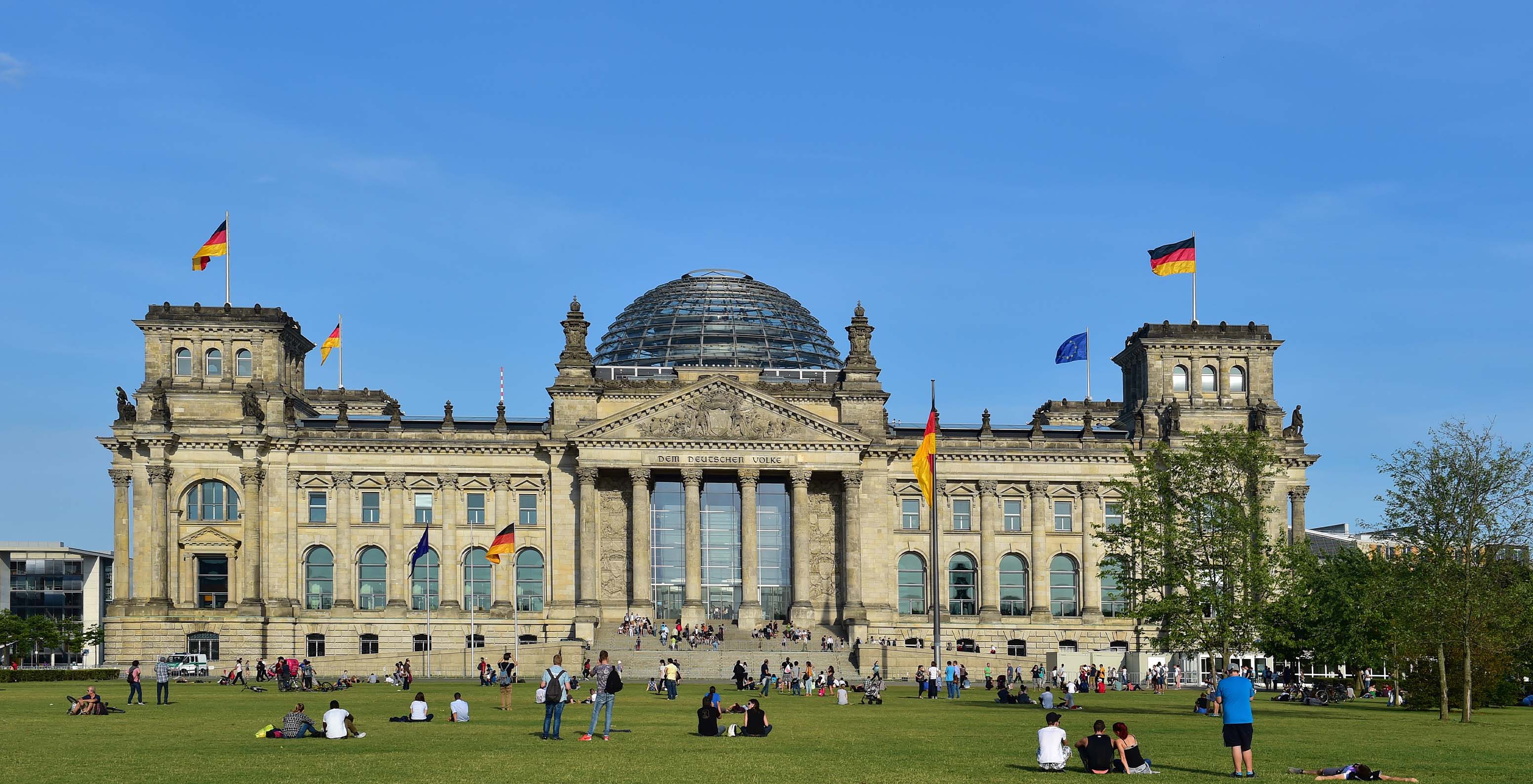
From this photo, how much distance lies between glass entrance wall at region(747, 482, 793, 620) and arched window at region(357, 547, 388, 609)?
2364 centimetres

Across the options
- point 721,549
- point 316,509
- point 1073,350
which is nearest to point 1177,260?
point 1073,350

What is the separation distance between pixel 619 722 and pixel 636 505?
57.3 metres

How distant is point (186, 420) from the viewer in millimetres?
109750

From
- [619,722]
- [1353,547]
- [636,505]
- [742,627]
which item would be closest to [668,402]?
[636,505]

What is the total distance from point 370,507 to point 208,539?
32.6 feet

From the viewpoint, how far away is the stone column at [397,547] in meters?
110

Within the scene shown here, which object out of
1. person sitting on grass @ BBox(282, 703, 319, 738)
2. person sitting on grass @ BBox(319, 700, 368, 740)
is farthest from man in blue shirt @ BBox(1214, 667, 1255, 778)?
person sitting on grass @ BBox(282, 703, 319, 738)

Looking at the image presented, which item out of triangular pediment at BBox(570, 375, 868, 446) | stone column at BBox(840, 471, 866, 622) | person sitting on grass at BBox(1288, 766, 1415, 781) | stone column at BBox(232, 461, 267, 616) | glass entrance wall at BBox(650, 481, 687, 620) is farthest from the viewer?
glass entrance wall at BBox(650, 481, 687, 620)

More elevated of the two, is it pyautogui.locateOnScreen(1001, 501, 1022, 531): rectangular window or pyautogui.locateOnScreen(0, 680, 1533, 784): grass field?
pyautogui.locateOnScreen(1001, 501, 1022, 531): rectangular window

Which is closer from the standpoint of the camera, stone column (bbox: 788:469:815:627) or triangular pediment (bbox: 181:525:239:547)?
triangular pediment (bbox: 181:525:239:547)

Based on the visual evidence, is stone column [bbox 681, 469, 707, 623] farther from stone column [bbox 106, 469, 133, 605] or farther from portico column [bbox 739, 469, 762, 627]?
stone column [bbox 106, 469, 133, 605]

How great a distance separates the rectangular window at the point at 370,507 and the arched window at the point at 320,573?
10.3ft

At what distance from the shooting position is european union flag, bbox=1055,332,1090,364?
117812 mm

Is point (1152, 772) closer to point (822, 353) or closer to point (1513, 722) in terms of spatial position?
point (1513, 722)
